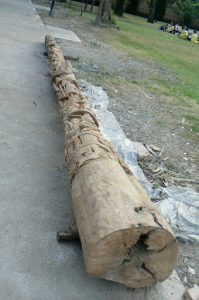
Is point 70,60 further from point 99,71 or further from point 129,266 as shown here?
point 129,266

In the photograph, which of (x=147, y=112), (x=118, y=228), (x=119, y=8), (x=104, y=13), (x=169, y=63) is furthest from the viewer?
(x=119, y=8)

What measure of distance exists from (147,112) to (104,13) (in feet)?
36.5

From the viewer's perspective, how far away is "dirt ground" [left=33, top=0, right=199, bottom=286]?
464 centimetres

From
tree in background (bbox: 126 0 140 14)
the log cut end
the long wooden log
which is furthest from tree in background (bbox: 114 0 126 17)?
the log cut end

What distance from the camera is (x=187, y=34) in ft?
75.9

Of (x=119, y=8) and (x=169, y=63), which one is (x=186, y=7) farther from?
(x=169, y=63)

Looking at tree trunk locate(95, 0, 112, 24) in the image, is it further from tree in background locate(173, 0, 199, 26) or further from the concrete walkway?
tree in background locate(173, 0, 199, 26)

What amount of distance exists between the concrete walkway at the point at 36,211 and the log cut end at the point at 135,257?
0.18 m

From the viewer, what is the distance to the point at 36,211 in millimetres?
3387

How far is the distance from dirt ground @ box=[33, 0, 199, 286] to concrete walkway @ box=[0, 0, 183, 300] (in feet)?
2.78

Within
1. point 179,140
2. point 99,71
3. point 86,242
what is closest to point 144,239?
point 86,242

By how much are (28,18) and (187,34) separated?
12.1 metres

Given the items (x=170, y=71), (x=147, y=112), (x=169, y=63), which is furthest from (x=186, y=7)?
(x=147, y=112)

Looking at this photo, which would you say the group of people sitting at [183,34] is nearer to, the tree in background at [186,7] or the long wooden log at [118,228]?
the tree in background at [186,7]
